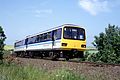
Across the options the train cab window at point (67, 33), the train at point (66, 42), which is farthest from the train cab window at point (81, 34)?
the train cab window at point (67, 33)

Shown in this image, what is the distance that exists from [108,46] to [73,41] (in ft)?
9.33

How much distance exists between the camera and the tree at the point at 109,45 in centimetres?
2189

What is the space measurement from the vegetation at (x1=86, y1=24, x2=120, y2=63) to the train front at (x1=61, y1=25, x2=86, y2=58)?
1.25 metres

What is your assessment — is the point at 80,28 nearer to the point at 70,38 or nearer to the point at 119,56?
the point at 70,38

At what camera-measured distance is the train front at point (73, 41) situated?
22656 millimetres

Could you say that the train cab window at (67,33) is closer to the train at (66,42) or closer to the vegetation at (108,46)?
the train at (66,42)

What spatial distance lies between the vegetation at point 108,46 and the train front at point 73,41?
125cm

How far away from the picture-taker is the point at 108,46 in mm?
22656

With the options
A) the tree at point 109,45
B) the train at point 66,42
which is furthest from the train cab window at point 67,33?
the tree at point 109,45

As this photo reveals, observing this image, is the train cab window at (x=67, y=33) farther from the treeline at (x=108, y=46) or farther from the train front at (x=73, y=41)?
the treeline at (x=108, y=46)

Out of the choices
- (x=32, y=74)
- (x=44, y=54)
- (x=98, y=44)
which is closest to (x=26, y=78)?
(x=32, y=74)

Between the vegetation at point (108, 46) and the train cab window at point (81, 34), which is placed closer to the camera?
the vegetation at point (108, 46)

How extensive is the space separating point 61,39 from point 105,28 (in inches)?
168

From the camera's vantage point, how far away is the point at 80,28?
77.5ft
